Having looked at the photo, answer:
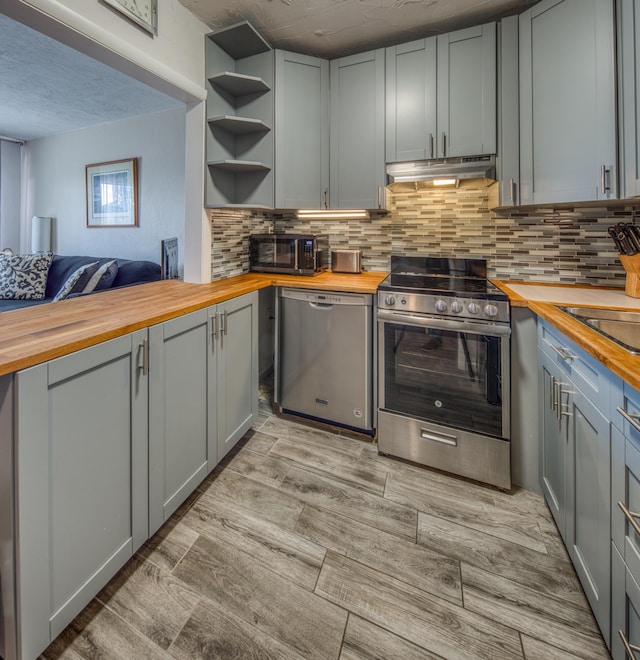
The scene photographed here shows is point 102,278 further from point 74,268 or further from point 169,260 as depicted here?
A: point 74,268

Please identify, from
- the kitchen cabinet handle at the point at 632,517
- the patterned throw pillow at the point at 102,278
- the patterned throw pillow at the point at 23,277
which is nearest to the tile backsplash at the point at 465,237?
the patterned throw pillow at the point at 102,278

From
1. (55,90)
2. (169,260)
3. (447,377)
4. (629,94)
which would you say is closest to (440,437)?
(447,377)

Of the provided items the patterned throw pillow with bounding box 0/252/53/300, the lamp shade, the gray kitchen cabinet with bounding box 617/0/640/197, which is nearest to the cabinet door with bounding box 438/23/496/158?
the gray kitchen cabinet with bounding box 617/0/640/197

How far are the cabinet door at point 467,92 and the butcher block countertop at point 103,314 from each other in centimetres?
95

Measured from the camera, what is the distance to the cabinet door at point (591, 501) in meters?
0.94

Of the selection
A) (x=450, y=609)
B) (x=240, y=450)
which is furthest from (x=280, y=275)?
(x=450, y=609)

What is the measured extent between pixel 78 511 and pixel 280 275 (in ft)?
5.75

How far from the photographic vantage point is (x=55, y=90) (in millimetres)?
3092

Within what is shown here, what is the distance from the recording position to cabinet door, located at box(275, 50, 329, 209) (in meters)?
2.21

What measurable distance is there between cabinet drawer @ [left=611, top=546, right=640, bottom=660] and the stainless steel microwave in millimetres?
1985

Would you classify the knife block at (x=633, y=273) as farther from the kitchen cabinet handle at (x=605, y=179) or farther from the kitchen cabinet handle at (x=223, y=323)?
the kitchen cabinet handle at (x=223, y=323)

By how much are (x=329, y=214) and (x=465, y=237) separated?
1.00 metres

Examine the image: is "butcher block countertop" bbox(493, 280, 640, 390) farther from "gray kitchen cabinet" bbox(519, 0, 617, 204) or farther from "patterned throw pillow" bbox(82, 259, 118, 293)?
"patterned throw pillow" bbox(82, 259, 118, 293)

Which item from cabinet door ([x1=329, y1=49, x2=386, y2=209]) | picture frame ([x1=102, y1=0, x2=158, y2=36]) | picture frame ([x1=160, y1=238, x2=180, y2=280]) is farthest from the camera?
picture frame ([x1=160, y1=238, x2=180, y2=280])
